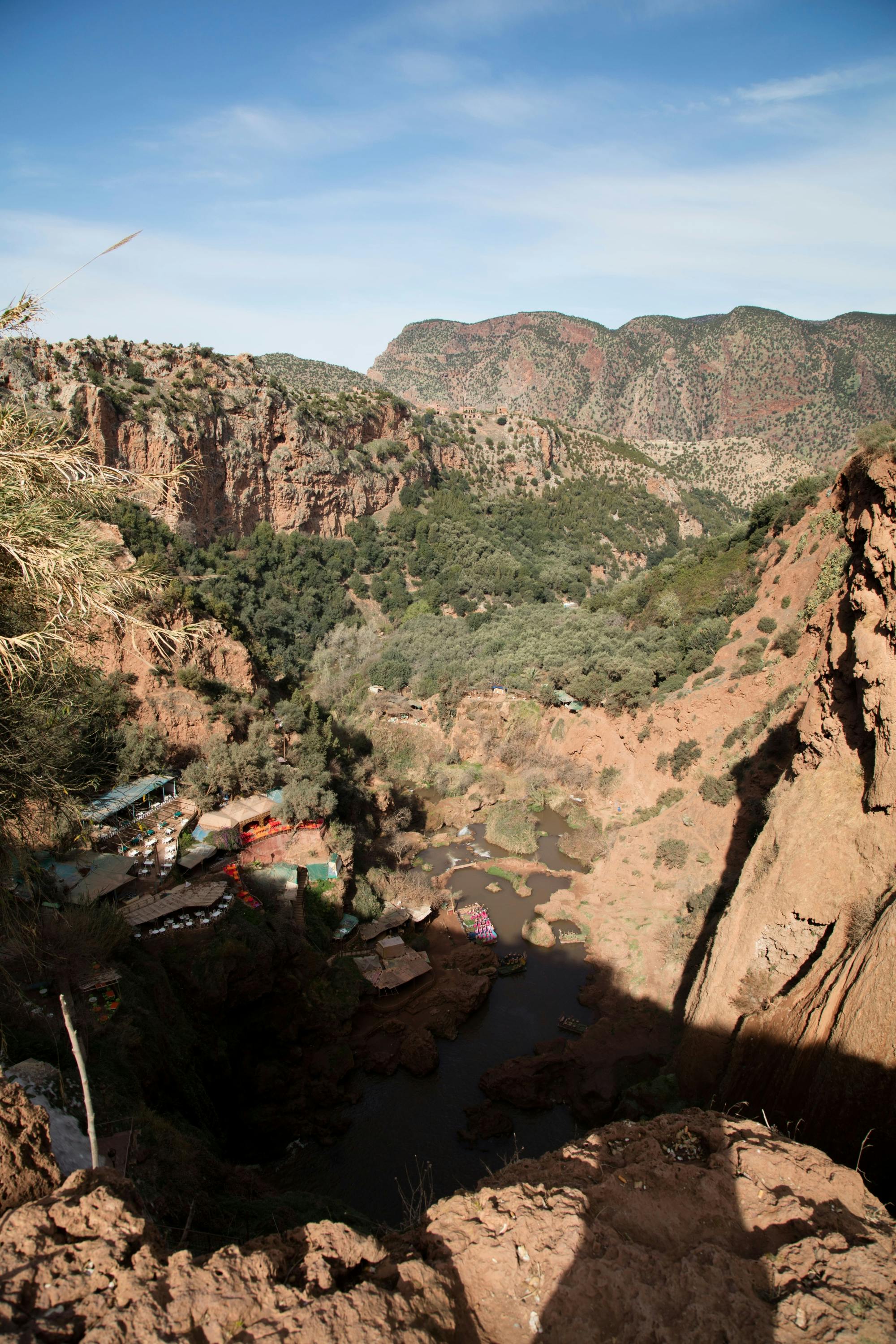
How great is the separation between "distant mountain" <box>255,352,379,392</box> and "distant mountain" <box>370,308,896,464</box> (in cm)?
2034

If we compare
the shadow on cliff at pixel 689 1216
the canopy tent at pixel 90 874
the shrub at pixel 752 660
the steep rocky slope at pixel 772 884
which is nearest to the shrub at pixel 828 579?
the steep rocky slope at pixel 772 884

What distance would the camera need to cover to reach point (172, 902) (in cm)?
1511

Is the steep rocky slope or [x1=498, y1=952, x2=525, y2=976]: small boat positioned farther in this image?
[x1=498, y1=952, x2=525, y2=976]: small boat

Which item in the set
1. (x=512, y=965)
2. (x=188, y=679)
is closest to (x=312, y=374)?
(x=188, y=679)

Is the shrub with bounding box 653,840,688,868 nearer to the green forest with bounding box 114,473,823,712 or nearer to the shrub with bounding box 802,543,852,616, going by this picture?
the green forest with bounding box 114,473,823,712

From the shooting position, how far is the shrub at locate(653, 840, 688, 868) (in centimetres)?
2044

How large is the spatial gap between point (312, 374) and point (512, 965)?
74992 millimetres

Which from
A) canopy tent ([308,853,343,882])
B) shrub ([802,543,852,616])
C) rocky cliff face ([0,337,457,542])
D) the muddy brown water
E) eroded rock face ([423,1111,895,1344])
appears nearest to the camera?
eroded rock face ([423,1111,895,1344])

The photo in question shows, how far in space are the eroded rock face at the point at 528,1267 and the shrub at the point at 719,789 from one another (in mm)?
15476

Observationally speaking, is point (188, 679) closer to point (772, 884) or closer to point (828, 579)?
point (772, 884)

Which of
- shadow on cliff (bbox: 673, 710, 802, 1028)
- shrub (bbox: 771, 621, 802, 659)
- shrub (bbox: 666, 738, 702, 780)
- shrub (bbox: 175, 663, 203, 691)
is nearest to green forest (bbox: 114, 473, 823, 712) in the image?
shrub (bbox: 175, 663, 203, 691)

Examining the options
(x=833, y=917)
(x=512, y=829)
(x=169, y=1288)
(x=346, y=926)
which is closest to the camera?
(x=169, y=1288)

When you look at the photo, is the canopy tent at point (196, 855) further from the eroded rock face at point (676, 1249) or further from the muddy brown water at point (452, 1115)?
the eroded rock face at point (676, 1249)

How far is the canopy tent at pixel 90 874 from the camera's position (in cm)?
1370
